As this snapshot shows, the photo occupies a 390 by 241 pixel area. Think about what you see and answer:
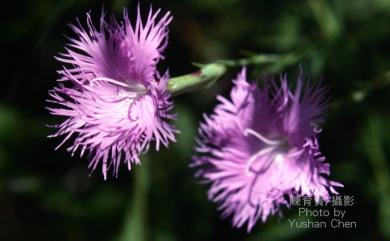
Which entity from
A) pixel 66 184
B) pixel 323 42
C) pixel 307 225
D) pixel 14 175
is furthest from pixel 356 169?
pixel 14 175

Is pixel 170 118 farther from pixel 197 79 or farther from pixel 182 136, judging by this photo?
pixel 182 136

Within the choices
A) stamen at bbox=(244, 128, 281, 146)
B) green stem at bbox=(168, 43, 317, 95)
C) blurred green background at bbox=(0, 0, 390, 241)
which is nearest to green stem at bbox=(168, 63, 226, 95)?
green stem at bbox=(168, 43, 317, 95)

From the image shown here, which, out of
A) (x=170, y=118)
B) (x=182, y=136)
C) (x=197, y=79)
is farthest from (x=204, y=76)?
(x=182, y=136)

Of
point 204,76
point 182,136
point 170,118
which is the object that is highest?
point 182,136

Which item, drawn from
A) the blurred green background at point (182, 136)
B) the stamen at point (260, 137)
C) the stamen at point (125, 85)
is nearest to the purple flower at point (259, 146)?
the stamen at point (260, 137)

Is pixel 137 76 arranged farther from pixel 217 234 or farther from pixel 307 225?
pixel 217 234

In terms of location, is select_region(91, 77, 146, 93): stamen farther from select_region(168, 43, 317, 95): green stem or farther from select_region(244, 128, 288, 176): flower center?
select_region(244, 128, 288, 176): flower center
